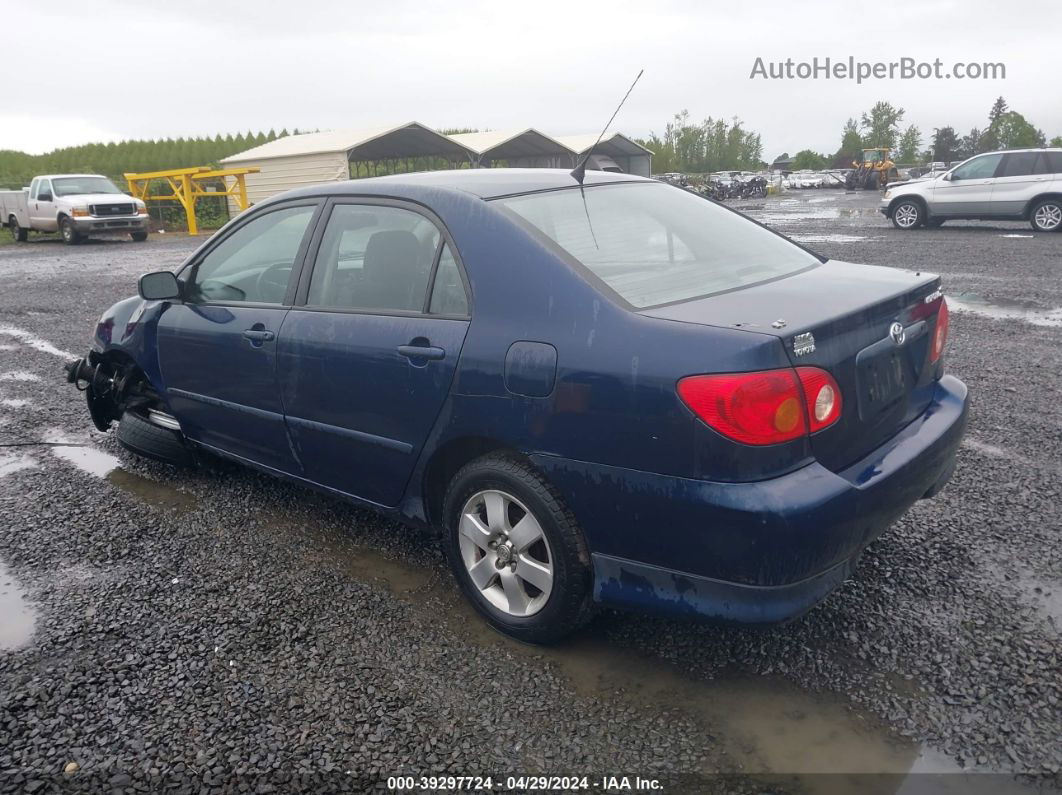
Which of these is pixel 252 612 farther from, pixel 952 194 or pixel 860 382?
pixel 952 194

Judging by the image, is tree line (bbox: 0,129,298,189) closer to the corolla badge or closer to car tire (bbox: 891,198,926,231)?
car tire (bbox: 891,198,926,231)

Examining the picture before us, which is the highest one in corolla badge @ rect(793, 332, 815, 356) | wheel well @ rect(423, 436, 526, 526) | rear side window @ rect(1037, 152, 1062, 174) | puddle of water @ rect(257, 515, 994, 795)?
rear side window @ rect(1037, 152, 1062, 174)

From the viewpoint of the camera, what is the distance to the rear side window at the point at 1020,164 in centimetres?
1747

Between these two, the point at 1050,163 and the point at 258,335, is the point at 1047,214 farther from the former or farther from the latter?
the point at 258,335

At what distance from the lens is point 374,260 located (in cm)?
351

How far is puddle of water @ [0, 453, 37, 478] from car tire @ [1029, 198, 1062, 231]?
1887 centimetres

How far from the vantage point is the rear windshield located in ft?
9.81

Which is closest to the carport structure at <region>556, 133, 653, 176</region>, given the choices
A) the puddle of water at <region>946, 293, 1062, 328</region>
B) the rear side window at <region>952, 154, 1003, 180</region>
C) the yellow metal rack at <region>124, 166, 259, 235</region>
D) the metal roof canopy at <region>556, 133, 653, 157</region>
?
the metal roof canopy at <region>556, 133, 653, 157</region>

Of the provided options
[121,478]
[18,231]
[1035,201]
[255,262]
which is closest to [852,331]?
[255,262]

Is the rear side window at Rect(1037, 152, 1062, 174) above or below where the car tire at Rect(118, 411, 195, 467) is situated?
above

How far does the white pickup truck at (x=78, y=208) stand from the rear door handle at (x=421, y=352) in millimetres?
23655

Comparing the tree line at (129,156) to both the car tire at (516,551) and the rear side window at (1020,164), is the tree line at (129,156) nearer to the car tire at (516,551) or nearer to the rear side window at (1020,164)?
the rear side window at (1020,164)

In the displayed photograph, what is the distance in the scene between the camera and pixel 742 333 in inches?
98.0

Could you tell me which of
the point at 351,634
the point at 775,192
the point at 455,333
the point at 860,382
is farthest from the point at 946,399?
the point at 775,192
